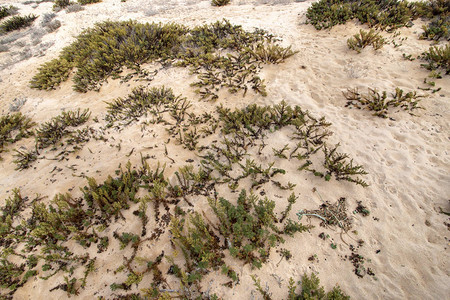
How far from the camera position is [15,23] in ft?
41.3

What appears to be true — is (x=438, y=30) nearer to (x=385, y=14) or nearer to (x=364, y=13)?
(x=385, y=14)

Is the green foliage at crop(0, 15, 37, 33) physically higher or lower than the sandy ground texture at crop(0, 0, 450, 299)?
higher

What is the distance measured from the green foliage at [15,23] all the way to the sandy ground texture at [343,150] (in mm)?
5938

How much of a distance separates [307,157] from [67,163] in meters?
5.93

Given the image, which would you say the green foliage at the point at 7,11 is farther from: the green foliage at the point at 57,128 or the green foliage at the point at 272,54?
the green foliage at the point at 272,54

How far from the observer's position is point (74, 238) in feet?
11.8

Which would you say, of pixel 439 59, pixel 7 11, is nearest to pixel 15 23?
pixel 7 11

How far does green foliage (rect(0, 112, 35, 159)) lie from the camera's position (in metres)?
5.85

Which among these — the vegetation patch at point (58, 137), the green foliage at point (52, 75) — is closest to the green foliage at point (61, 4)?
the green foliage at point (52, 75)

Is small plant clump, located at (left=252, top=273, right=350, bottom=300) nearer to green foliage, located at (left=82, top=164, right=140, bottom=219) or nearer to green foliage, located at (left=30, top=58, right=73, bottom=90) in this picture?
green foliage, located at (left=82, top=164, right=140, bottom=219)

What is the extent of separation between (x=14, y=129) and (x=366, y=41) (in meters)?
11.7

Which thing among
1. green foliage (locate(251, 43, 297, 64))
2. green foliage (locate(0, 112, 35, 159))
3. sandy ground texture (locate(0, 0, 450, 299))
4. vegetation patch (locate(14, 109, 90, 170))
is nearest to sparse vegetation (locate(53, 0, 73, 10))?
sandy ground texture (locate(0, 0, 450, 299))

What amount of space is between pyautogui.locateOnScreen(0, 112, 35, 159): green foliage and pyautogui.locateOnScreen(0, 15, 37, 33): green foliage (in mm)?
10979

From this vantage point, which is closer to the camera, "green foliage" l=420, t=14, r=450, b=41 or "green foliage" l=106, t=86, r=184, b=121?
"green foliage" l=106, t=86, r=184, b=121
